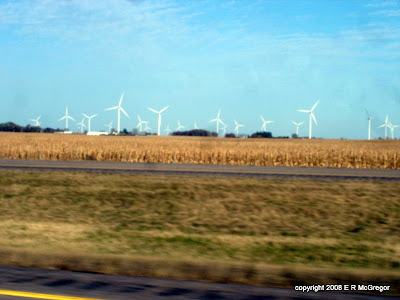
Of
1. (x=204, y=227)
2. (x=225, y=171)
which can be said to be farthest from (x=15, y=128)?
(x=204, y=227)

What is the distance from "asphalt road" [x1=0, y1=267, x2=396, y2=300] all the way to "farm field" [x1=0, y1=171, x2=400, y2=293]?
2.26 feet

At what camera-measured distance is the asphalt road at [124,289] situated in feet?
20.9

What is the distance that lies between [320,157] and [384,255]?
2794 cm

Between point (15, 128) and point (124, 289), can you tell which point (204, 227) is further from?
point (15, 128)

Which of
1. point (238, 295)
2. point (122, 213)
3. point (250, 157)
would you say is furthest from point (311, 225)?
point (250, 157)

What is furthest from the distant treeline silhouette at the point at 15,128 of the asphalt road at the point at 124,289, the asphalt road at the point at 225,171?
the asphalt road at the point at 124,289

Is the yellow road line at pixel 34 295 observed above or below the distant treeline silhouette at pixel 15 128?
below

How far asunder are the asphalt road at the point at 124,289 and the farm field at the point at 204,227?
0.69m

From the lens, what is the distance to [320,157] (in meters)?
36.4

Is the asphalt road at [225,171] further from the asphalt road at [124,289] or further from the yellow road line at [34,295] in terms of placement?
the yellow road line at [34,295]

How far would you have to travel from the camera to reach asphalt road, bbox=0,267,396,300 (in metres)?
6.36

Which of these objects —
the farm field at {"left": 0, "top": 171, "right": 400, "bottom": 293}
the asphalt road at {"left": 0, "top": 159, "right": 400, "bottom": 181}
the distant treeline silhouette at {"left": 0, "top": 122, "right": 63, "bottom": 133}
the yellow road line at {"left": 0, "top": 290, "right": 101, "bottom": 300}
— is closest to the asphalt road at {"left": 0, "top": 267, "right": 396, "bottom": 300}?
the yellow road line at {"left": 0, "top": 290, "right": 101, "bottom": 300}

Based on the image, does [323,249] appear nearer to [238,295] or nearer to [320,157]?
[238,295]

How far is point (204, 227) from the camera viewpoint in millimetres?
11516
